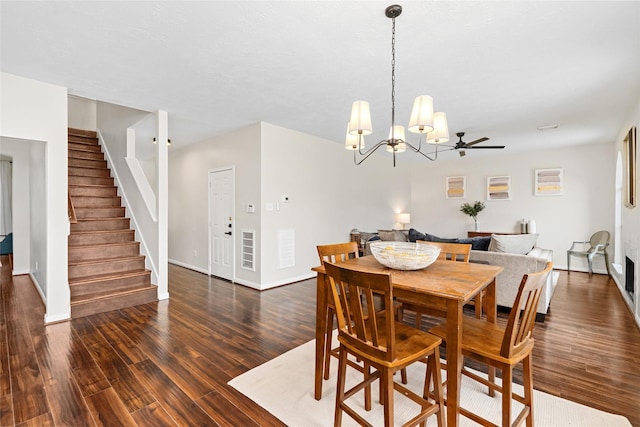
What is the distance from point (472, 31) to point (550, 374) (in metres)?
2.72

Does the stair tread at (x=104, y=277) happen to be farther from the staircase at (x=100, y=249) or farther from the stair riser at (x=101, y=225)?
the stair riser at (x=101, y=225)

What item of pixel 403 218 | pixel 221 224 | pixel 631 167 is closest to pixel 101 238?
pixel 221 224

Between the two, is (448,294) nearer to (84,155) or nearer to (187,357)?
(187,357)

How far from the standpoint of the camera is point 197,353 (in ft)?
8.67

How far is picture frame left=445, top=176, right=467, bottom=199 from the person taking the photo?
7730 mm

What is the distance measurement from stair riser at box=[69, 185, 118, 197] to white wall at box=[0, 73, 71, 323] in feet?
5.48

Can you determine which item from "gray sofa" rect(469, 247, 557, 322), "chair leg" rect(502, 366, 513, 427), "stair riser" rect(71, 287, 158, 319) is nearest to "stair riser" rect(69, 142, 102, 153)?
"stair riser" rect(71, 287, 158, 319)

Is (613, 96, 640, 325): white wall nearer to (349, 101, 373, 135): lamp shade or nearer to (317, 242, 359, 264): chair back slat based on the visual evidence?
(317, 242, 359, 264): chair back slat

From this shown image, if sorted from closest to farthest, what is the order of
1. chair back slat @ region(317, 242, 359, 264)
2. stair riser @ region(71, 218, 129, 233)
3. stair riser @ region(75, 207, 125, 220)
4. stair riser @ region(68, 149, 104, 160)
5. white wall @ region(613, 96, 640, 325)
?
chair back slat @ region(317, 242, 359, 264) < white wall @ region(613, 96, 640, 325) < stair riser @ region(71, 218, 129, 233) < stair riser @ region(75, 207, 125, 220) < stair riser @ region(68, 149, 104, 160)

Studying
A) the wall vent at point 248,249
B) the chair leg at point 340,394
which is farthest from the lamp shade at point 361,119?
the wall vent at point 248,249

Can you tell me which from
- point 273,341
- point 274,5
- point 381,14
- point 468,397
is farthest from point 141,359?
point 381,14

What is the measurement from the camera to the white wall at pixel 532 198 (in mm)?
6039

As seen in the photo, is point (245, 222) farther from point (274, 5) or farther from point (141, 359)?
point (274, 5)

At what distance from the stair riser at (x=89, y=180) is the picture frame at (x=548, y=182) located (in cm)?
881
